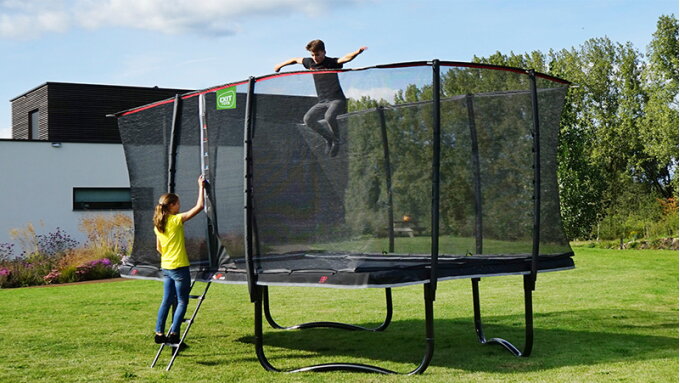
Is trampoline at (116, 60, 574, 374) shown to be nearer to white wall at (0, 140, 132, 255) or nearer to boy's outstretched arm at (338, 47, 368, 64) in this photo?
boy's outstretched arm at (338, 47, 368, 64)

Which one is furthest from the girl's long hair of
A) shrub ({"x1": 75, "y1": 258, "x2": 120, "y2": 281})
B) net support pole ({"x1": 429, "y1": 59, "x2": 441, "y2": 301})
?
shrub ({"x1": 75, "y1": 258, "x2": 120, "y2": 281})

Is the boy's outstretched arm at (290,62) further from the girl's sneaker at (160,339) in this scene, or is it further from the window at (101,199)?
the window at (101,199)

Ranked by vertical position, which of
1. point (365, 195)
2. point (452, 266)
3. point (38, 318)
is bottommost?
point (38, 318)

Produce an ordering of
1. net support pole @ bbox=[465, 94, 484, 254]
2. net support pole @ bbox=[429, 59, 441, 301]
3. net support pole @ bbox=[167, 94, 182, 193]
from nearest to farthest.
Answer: net support pole @ bbox=[429, 59, 441, 301], net support pole @ bbox=[465, 94, 484, 254], net support pole @ bbox=[167, 94, 182, 193]

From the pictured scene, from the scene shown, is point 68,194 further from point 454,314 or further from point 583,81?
point 583,81

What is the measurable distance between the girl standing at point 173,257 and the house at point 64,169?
15.0 m

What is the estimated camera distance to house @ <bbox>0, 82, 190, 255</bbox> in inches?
809

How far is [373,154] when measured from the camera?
241 inches

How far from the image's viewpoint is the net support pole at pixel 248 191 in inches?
238

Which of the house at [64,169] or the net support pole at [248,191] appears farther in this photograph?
the house at [64,169]

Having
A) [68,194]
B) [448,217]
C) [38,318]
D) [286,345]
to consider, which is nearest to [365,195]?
[448,217]

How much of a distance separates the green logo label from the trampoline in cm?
2

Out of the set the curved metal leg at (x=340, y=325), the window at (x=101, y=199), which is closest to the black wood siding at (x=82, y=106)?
the window at (x=101, y=199)

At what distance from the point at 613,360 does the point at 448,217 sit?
5.84ft
